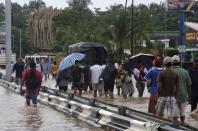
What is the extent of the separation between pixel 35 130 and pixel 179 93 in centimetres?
345

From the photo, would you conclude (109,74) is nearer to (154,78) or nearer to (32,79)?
(32,79)

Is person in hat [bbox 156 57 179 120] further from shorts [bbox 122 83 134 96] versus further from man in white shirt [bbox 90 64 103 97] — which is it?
man in white shirt [bbox 90 64 103 97]

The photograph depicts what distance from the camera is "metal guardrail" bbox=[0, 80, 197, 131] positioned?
11.2 metres

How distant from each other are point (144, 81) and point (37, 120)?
8.42 meters

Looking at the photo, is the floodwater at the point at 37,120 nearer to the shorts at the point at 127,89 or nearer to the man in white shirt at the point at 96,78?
the shorts at the point at 127,89

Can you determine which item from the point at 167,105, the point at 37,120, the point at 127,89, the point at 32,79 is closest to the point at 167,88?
the point at 167,105

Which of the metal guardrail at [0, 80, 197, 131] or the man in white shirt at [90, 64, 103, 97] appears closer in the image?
the metal guardrail at [0, 80, 197, 131]

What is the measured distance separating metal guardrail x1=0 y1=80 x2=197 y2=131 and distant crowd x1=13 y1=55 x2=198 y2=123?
2.19 ft

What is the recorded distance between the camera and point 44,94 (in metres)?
23.1

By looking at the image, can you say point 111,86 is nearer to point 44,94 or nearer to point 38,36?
point 44,94

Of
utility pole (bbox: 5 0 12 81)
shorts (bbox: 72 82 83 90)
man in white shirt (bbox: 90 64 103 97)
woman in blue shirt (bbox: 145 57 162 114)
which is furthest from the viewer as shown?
utility pole (bbox: 5 0 12 81)

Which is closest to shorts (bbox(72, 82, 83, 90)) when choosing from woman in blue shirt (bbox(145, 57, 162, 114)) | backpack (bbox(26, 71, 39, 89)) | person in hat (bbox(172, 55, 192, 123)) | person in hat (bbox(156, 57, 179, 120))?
backpack (bbox(26, 71, 39, 89))

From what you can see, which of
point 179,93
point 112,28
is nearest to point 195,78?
point 179,93

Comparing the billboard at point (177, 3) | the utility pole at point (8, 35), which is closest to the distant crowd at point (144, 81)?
the utility pole at point (8, 35)
